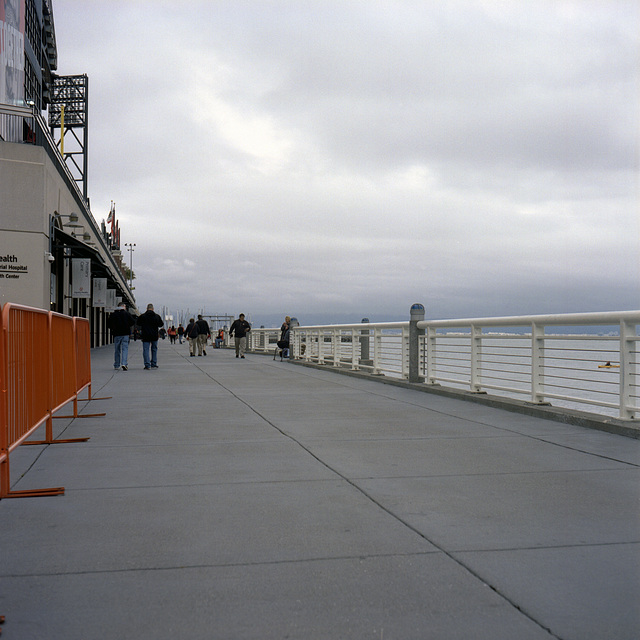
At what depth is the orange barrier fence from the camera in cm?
504

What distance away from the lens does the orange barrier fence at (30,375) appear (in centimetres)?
504

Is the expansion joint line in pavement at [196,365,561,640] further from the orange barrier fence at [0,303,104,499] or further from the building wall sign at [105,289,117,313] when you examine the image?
the building wall sign at [105,289,117,313]

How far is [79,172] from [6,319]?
56.5 meters

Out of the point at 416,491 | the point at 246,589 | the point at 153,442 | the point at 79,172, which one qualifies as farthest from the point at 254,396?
the point at 79,172

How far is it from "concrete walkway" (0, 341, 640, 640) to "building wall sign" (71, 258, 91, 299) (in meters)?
22.3

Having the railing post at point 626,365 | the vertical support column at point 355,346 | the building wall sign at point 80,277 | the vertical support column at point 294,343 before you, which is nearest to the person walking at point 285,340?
the vertical support column at point 294,343

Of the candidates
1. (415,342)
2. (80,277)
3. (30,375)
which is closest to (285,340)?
(80,277)

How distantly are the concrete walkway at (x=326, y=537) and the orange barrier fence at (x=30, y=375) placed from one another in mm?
349

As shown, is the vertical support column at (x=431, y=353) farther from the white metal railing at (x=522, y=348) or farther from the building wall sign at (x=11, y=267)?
the building wall sign at (x=11, y=267)

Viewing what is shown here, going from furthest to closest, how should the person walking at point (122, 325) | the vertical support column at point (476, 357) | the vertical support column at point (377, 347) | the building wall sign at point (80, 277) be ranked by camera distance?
the building wall sign at point (80, 277) → the person walking at point (122, 325) → the vertical support column at point (377, 347) → the vertical support column at point (476, 357)

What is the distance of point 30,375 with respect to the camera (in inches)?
245

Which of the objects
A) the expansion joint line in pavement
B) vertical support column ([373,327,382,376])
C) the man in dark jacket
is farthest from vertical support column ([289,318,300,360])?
the expansion joint line in pavement

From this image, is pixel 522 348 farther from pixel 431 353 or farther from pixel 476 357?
pixel 431 353

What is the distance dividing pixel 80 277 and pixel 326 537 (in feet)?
88.1
